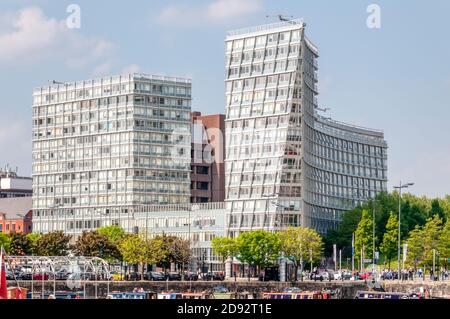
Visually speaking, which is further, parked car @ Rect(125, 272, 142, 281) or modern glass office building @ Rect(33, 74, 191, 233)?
modern glass office building @ Rect(33, 74, 191, 233)

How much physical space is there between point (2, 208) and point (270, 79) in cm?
4615

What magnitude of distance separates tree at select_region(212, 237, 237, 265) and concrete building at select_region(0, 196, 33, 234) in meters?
40.0

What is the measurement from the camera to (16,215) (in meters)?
122

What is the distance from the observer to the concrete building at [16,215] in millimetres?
A: 119125

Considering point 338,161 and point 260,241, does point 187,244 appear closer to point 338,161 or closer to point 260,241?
point 260,241

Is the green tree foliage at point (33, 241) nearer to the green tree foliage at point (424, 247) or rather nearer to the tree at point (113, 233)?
the tree at point (113, 233)

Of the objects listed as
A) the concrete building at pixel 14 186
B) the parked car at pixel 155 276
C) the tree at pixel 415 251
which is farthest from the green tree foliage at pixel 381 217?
the concrete building at pixel 14 186

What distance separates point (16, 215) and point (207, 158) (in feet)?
78.0

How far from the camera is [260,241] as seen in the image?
77375 millimetres

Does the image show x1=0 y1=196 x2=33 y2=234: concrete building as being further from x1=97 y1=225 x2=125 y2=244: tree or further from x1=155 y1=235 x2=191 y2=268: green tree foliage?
x1=155 y1=235 x2=191 y2=268: green tree foliage

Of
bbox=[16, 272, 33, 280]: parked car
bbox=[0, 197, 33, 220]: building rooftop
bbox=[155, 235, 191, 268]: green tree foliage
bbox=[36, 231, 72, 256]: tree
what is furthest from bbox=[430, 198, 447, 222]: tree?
bbox=[0, 197, 33, 220]: building rooftop

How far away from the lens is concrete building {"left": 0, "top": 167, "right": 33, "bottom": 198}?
133875 mm

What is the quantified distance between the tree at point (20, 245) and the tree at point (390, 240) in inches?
1088
